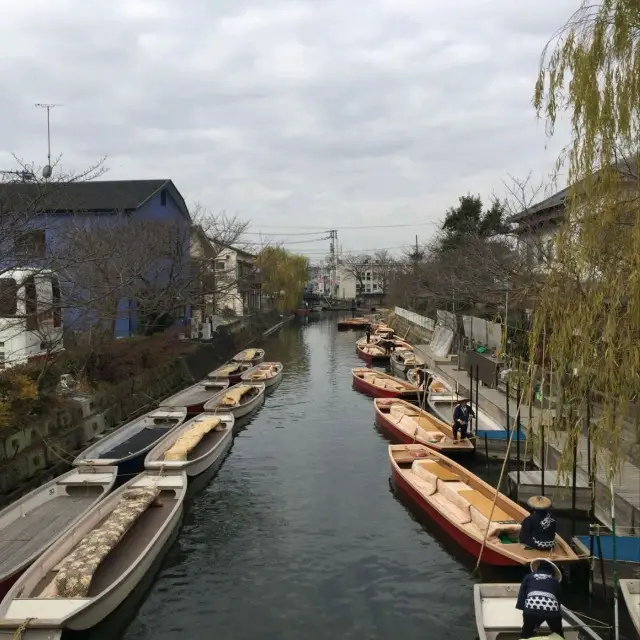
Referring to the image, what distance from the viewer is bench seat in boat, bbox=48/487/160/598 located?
8.19 metres

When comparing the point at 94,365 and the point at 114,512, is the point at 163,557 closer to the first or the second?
the point at 114,512

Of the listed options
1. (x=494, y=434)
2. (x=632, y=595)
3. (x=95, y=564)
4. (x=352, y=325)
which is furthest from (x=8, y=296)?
(x=352, y=325)

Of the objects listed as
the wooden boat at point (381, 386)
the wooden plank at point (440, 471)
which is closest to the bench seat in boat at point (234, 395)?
the wooden boat at point (381, 386)

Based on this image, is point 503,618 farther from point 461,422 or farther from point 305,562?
point 461,422

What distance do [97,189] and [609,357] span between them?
106 feet

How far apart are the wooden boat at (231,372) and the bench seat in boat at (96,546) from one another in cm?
1483

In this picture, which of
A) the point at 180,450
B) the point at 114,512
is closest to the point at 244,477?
the point at 180,450

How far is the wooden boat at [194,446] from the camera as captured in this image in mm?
13766

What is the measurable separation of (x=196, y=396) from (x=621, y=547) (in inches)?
676

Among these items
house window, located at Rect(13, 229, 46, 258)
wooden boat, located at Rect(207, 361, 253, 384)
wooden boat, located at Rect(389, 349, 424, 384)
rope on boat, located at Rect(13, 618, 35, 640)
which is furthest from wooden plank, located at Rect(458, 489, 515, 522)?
wooden boat, located at Rect(389, 349, 424, 384)

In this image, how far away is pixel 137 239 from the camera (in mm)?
26844

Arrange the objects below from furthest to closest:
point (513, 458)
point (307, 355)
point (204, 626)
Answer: point (307, 355) → point (513, 458) → point (204, 626)

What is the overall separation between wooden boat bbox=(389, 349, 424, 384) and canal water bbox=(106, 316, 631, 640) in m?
12.2

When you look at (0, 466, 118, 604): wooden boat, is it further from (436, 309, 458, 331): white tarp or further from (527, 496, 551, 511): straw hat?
(436, 309, 458, 331): white tarp
